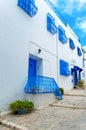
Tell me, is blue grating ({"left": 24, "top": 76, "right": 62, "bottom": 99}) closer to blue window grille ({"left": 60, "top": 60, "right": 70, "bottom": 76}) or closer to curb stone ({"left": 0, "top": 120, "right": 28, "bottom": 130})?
curb stone ({"left": 0, "top": 120, "right": 28, "bottom": 130})

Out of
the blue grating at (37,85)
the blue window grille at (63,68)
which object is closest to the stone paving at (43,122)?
the blue grating at (37,85)

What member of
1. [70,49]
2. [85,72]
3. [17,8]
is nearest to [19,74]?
[17,8]

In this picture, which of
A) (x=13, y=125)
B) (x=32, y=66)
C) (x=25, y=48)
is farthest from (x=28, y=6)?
(x=13, y=125)

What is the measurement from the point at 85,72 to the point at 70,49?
983 cm

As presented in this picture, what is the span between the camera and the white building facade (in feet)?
26.1

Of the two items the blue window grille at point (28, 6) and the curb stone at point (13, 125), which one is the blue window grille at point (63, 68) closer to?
the blue window grille at point (28, 6)

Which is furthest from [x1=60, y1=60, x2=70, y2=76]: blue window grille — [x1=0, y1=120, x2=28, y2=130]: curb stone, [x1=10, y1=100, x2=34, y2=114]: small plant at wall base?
[x1=0, y1=120, x2=28, y2=130]: curb stone

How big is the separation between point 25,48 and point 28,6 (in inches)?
83.7

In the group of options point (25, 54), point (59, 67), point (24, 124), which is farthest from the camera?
point (59, 67)

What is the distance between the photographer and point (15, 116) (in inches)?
293

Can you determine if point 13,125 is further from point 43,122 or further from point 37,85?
point 37,85

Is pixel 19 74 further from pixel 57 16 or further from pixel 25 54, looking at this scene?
pixel 57 16

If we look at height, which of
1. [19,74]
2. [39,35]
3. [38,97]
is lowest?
[38,97]

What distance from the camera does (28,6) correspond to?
9.88 m
